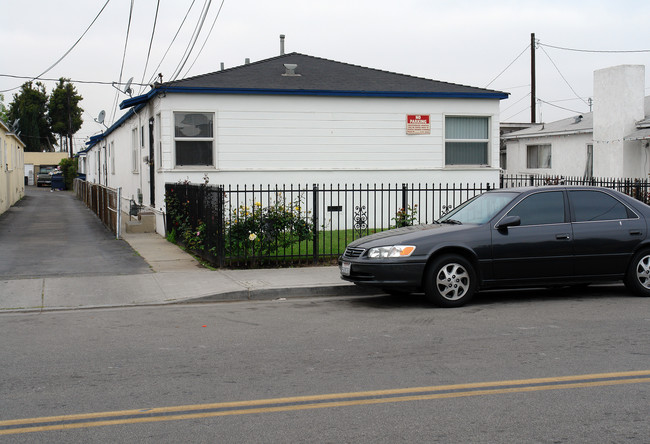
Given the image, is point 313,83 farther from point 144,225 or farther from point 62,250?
point 62,250

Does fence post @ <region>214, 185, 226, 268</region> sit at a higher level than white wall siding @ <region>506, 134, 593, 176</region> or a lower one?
lower

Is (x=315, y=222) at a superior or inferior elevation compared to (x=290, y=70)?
inferior

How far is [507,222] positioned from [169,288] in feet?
17.0

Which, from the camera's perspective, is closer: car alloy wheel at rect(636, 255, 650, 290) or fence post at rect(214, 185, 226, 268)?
car alloy wheel at rect(636, 255, 650, 290)

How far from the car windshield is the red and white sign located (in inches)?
344

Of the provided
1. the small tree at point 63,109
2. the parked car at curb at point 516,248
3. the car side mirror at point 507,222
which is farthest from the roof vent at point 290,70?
the small tree at point 63,109

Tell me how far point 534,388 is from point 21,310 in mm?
6970

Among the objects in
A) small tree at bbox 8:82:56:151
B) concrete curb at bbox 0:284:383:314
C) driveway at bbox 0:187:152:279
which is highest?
small tree at bbox 8:82:56:151

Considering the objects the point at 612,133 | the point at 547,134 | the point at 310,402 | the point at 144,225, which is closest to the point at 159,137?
the point at 144,225

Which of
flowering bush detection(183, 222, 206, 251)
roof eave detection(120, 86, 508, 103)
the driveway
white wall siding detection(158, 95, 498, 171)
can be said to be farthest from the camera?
white wall siding detection(158, 95, 498, 171)

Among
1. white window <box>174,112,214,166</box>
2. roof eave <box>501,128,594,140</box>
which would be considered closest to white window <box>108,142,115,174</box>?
white window <box>174,112,214,166</box>

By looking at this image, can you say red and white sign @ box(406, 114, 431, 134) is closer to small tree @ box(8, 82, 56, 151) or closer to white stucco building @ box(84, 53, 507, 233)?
white stucco building @ box(84, 53, 507, 233)

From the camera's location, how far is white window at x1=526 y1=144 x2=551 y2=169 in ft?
97.6

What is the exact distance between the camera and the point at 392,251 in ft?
30.6
